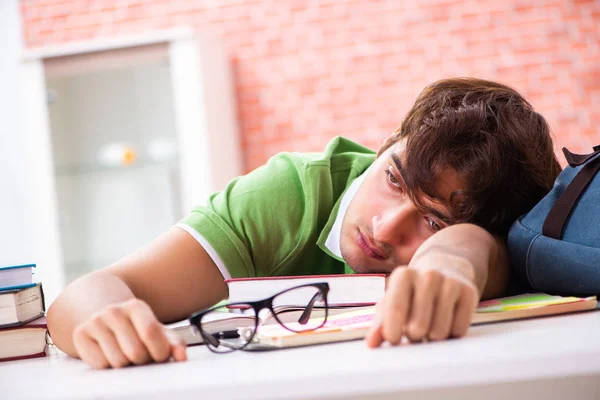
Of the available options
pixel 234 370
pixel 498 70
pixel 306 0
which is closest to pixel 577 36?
pixel 498 70

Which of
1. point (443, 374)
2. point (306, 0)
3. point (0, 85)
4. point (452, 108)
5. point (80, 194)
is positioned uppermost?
point (306, 0)

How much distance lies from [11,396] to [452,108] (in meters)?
0.83

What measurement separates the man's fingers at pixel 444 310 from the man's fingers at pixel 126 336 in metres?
0.27

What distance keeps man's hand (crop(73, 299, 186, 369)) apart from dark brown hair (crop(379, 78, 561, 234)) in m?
0.58

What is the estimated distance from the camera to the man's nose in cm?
115

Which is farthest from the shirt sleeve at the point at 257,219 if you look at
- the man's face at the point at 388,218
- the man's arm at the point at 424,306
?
the man's arm at the point at 424,306

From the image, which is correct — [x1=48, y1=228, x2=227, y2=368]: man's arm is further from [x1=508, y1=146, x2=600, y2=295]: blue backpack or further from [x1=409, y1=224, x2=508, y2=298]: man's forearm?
[x1=508, y1=146, x2=600, y2=295]: blue backpack

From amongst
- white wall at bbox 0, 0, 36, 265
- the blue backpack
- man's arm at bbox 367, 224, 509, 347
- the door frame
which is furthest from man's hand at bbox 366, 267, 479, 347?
white wall at bbox 0, 0, 36, 265

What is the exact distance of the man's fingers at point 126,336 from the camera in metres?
0.64

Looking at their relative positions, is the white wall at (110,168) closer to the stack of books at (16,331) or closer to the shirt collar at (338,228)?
the shirt collar at (338,228)

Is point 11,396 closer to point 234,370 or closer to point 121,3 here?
point 234,370

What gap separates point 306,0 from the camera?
4609 millimetres

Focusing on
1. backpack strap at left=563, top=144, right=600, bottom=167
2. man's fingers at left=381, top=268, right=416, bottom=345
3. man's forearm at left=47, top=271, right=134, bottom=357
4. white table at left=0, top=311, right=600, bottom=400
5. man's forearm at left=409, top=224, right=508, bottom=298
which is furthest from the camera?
backpack strap at left=563, top=144, right=600, bottom=167

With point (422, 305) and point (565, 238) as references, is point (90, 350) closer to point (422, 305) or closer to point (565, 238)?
point (422, 305)
